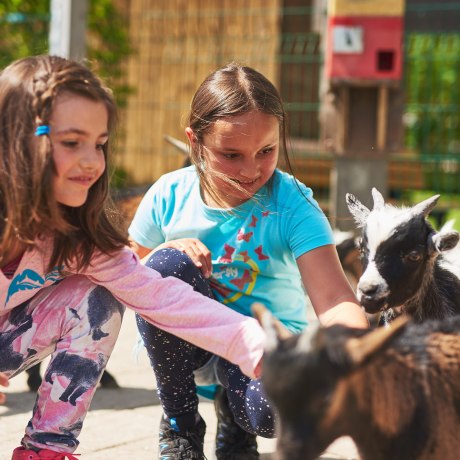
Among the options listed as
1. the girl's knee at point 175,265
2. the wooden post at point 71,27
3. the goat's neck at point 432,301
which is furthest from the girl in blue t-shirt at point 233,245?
the wooden post at point 71,27

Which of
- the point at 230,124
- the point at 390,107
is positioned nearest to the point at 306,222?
the point at 230,124

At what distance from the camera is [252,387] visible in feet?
8.70

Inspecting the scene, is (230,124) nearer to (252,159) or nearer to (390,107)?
(252,159)

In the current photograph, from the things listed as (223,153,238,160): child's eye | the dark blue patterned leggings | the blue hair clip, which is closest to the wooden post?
(223,153,238,160): child's eye

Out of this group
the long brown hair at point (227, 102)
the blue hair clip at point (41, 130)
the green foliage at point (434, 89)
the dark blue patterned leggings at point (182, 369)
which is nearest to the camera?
the blue hair clip at point (41, 130)

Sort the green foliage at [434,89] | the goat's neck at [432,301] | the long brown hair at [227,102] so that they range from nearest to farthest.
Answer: the long brown hair at [227,102], the goat's neck at [432,301], the green foliage at [434,89]

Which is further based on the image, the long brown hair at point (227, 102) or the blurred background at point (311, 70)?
the blurred background at point (311, 70)

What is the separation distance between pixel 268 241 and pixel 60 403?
33.6 inches

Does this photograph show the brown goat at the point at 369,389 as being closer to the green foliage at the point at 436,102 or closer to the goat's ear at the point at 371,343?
the goat's ear at the point at 371,343

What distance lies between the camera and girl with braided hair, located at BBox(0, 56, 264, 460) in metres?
2.36

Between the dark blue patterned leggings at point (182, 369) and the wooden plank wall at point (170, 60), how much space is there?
5.83 meters

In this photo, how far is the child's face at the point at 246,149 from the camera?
→ 2.78 metres

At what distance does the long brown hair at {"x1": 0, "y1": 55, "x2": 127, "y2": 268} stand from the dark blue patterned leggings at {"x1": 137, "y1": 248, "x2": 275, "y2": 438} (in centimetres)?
38

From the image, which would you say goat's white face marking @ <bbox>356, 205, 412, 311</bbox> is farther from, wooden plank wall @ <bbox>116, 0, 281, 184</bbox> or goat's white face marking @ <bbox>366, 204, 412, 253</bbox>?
wooden plank wall @ <bbox>116, 0, 281, 184</bbox>
